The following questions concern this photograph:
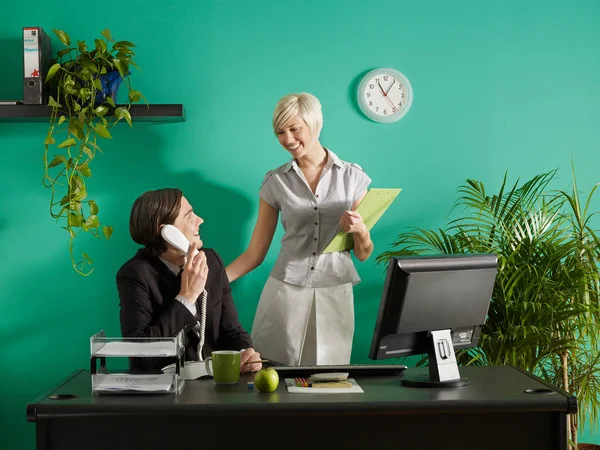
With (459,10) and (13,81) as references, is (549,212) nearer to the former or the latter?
(459,10)

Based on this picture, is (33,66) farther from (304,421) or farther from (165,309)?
(304,421)

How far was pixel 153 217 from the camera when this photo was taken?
269 centimetres

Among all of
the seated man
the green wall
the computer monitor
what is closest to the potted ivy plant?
the green wall

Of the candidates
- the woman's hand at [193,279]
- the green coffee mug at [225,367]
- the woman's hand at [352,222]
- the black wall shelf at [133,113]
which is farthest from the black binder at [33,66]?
the green coffee mug at [225,367]

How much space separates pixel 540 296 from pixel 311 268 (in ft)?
3.38

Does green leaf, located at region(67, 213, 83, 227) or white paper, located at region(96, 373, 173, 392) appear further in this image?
green leaf, located at region(67, 213, 83, 227)

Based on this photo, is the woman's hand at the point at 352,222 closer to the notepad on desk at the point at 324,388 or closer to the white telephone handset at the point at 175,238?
the white telephone handset at the point at 175,238

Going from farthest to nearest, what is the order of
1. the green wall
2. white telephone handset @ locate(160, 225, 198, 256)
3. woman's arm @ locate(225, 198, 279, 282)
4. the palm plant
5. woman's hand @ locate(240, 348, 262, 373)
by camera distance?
the green wall → woman's arm @ locate(225, 198, 279, 282) → the palm plant → white telephone handset @ locate(160, 225, 198, 256) → woman's hand @ locate(240, 348, 262, 373)

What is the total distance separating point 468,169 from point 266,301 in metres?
1.29

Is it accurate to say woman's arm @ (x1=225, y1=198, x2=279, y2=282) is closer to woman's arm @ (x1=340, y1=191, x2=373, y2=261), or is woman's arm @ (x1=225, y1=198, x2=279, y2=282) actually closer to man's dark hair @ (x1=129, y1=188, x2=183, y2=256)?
woman's arm @ (x1=340, y1=191, x2=373, y2=261)

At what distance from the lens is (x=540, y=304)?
3.13 meters

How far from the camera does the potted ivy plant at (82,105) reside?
333cm

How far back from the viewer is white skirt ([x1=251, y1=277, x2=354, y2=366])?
10.8 ft

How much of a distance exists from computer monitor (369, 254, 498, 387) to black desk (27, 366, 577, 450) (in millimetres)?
182
